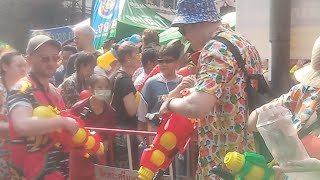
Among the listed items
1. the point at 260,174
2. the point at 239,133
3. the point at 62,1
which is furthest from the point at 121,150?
the point at 62,1

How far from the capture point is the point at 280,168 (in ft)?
8.38

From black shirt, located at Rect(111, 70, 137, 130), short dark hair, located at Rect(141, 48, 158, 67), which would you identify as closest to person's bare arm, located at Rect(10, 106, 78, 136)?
black shirt, located at Rect(111, 70, 137, 130)

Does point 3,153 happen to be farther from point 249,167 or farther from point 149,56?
point 249,167

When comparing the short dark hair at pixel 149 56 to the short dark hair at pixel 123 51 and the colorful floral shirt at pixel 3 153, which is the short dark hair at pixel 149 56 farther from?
the colorful floral shirt at pixel 3 153

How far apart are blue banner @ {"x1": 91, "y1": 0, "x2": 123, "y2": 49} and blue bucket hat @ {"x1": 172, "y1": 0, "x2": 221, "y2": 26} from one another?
9183mm

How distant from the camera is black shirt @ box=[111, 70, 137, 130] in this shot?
19.5ft

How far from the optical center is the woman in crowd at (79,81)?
637 cm

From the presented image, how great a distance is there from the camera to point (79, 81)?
6465 millimetres

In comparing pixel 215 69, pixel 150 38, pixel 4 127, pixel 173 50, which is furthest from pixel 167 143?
pixel 150 38

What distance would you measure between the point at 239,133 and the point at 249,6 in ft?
3.15

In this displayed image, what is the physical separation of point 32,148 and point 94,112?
5.63 feet

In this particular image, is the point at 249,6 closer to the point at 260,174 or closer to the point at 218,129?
the point at 218,129

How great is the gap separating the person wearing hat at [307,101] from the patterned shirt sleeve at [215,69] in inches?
18.6

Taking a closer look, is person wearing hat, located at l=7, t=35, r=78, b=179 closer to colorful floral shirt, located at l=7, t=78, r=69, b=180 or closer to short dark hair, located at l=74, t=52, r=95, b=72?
colorful floral shirt, located at l=7, t=78, r=69, b=180
